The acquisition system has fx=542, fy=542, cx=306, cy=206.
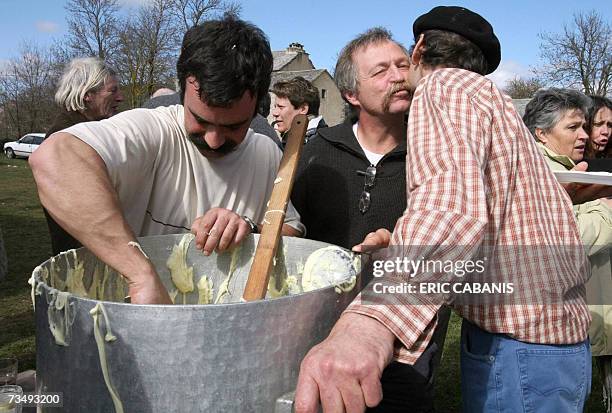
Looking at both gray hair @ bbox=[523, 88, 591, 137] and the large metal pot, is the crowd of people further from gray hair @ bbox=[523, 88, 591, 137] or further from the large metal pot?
gray hair @ bbox=[523, 88, 591, 137]

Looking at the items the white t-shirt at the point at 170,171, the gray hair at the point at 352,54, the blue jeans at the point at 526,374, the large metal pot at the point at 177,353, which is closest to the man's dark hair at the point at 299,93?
the gray hair at the point at 352,54

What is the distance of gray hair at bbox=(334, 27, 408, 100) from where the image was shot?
259cm

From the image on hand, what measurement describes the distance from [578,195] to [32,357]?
3609 millimetres

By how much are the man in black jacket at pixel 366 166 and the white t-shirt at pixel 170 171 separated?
498 millimetres

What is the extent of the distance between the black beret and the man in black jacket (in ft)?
2.42

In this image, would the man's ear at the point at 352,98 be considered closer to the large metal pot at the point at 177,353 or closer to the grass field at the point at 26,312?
the large metal pot at the point at 177,353

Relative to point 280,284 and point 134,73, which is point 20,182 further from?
point 280,284

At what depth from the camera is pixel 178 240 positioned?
1.54 m

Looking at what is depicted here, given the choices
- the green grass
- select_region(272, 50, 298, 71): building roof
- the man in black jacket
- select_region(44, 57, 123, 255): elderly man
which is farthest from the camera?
select_region(272, 50, 298, 71): building roof

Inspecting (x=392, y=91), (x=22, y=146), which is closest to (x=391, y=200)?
(x=392, y=91)

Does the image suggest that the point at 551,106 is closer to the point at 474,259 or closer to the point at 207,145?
the point at 474,259

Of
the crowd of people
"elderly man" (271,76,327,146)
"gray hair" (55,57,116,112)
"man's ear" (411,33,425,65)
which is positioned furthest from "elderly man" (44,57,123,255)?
"man's ear" (411,33,425,65)

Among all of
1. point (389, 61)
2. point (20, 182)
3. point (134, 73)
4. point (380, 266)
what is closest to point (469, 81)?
point (380, 266)

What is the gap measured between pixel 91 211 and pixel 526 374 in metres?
1.20
